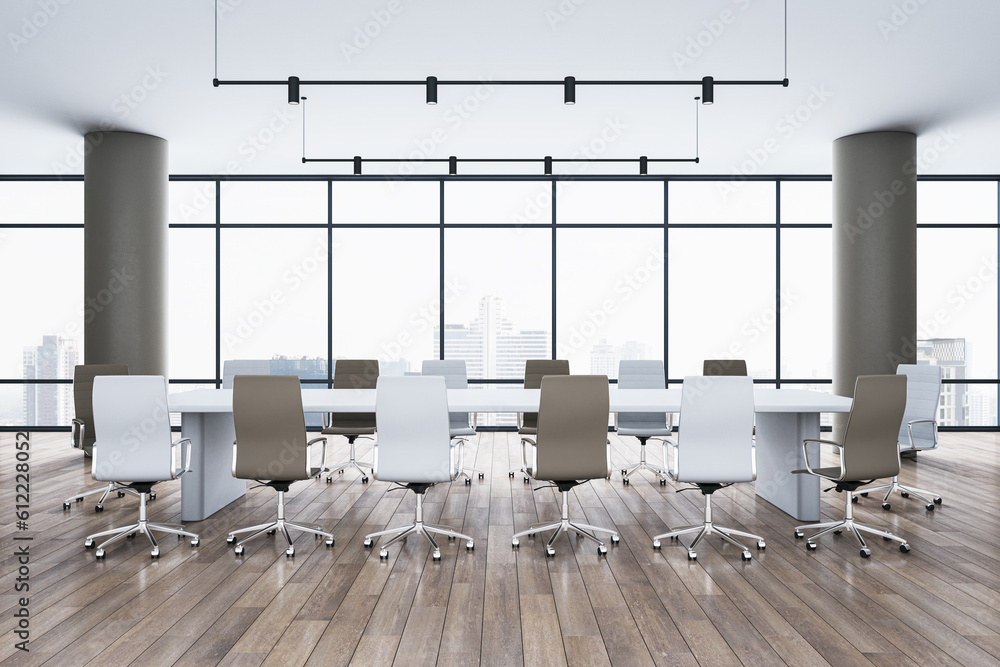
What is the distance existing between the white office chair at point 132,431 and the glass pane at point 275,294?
15.5 ft

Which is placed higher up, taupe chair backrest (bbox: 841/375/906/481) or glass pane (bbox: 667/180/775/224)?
glass pane (bbox: 667/180/775/224)

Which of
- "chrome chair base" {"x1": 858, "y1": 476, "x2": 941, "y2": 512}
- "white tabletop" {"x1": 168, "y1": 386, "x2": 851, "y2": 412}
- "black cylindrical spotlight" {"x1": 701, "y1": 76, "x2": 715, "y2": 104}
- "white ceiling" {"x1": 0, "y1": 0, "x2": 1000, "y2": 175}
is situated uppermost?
"white ceiling" {"x1": 0, "y1": 0, "x2": 1000, "y2": 175}

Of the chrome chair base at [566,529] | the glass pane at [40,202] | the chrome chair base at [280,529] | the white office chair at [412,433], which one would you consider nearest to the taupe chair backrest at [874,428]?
the chrome chair base at [566,529]

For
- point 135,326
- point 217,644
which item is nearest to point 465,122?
point 135,326

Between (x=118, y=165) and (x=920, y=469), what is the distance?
885 cm

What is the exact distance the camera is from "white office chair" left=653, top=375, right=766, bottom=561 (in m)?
3.55

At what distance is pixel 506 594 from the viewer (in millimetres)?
3074

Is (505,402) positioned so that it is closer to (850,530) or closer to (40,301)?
(850,530)

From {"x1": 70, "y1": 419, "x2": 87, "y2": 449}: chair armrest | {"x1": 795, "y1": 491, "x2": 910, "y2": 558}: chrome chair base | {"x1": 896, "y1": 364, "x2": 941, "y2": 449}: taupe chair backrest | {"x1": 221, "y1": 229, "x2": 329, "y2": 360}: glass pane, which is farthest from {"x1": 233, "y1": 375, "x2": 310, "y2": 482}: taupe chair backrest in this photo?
{"x1": 221, "y1": 229, "x2": 329, "y2": 360}: glass pane

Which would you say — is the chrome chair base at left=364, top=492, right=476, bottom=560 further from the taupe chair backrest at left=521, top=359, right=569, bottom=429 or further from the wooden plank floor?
the taupe chair backrest at left=521, top=359, right=569, bottom=429

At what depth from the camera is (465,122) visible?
650 cm

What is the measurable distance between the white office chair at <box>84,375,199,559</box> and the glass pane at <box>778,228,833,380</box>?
7410 millimetres

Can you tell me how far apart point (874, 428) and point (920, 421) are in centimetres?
138

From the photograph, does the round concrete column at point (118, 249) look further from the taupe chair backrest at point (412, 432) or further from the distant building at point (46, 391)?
the taupe chair backrest at point (412, 432)
